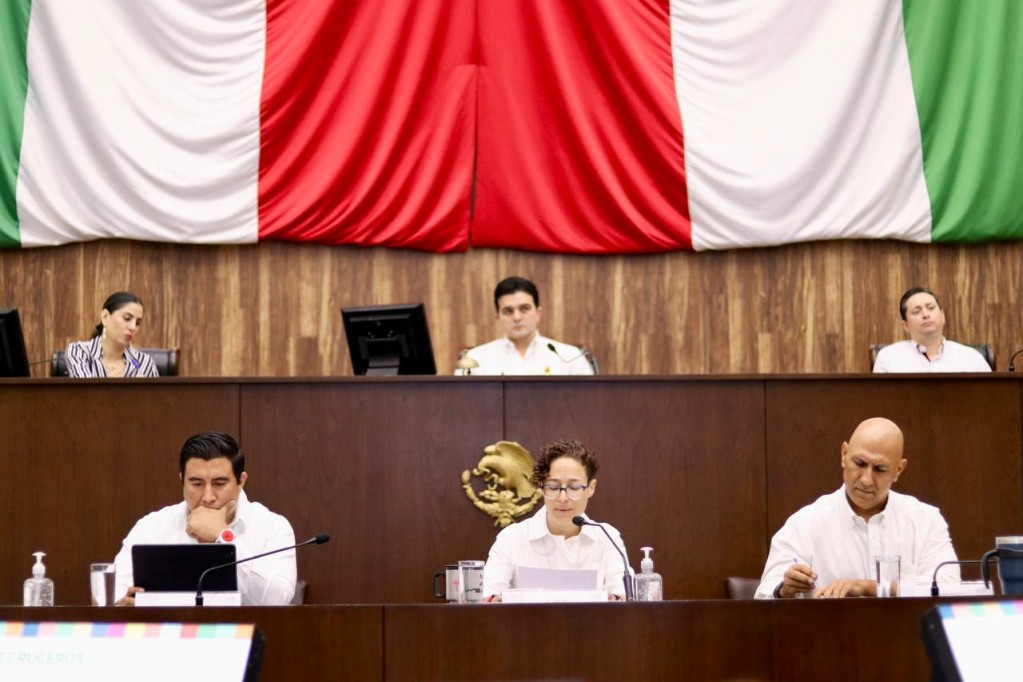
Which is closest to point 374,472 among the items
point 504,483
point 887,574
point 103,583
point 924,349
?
point 504,483

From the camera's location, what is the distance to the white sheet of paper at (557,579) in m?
3.08

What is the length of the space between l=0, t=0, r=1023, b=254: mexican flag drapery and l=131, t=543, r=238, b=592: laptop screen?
11.3ft

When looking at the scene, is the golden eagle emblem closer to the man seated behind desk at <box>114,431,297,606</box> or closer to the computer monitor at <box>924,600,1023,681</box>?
the man seated behind desk at <box>114,431,297,606</box>

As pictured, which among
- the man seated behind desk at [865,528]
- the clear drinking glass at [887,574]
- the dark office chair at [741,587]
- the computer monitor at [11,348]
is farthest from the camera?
the computer monitor at [11,348]

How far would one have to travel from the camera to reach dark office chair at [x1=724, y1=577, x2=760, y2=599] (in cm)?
430

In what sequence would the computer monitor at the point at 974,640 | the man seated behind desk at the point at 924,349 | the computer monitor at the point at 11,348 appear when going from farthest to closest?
1. the man seated behind desk at the point at 924,349
2. the computer monitor at the point at 11,348
3. the computer monitor at the point at 974,640

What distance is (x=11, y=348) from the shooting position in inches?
187

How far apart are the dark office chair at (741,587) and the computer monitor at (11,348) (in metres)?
2.68

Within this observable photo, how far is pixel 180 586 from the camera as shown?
3.00 meters

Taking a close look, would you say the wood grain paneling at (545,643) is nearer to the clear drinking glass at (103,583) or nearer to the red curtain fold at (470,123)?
the clear drinking glass at (103,583)

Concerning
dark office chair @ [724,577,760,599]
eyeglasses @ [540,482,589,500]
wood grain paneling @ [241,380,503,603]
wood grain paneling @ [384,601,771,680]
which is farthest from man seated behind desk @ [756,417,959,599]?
wood grain paneling @ [384,601,771,680]

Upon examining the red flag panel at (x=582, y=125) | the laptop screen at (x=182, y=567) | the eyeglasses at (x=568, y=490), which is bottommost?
the laptop screen at (x=182, y=567)

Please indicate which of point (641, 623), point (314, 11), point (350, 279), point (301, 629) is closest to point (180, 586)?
point (301, 629)

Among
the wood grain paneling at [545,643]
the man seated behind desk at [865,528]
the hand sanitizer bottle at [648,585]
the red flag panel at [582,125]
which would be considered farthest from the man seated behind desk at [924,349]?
the wood grain paneling at [545,643]
